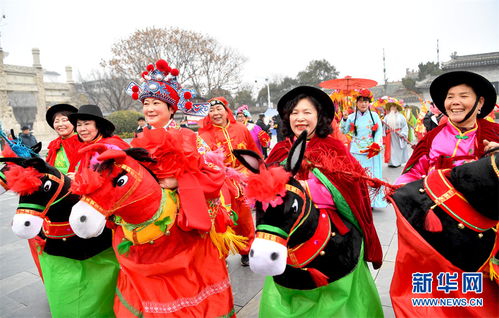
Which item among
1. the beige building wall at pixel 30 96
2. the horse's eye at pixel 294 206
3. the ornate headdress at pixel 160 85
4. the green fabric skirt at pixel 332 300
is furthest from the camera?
the beige building wall at pixel 30 96

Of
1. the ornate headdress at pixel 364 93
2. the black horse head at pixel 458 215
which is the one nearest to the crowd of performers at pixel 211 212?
the black horse head at pixel 458 215

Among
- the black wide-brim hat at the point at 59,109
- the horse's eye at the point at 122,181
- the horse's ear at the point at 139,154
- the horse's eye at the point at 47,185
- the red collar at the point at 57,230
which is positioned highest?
the black wide-brim hat at the point at 59,109

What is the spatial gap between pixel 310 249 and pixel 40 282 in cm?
391

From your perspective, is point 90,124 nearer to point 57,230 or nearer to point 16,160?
point 16,160

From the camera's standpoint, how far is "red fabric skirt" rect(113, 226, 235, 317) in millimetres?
2357

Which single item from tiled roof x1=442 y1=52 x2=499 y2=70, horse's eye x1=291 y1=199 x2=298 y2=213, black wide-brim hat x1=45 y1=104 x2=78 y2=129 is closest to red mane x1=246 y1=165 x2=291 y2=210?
horse's eye x1=291 y1=199 x2=298 y2=213

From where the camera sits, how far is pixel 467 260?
1998mm

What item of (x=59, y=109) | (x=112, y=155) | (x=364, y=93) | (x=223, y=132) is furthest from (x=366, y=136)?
(x=112, y=155)

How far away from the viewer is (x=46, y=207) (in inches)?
104

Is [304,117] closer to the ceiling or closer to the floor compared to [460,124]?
closer to the ceiling

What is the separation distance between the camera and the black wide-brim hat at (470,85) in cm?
229

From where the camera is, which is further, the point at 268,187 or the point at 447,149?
the point at 447,149

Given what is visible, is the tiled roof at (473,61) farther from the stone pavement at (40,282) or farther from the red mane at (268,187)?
the red mane at (268,187)

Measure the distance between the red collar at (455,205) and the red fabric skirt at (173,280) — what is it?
63.7 inches
